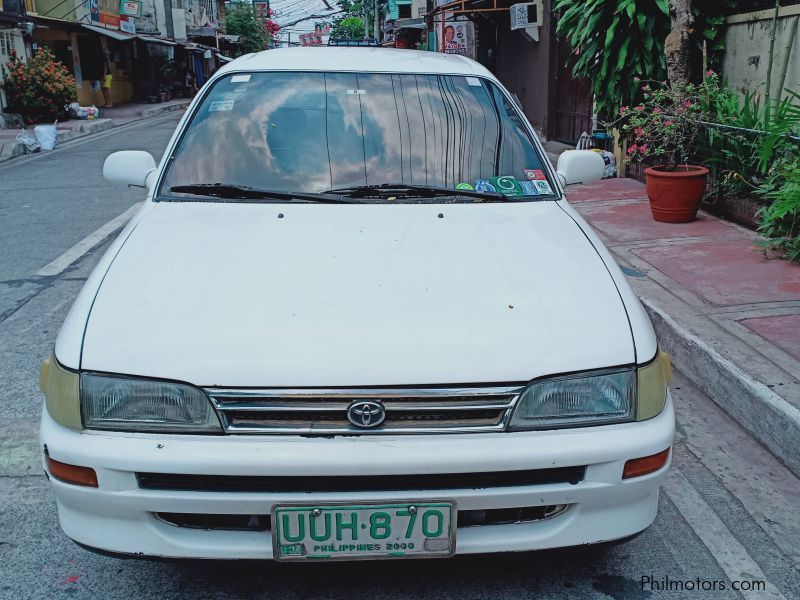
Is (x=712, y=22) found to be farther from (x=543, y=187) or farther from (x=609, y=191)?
(x=543, y=187)

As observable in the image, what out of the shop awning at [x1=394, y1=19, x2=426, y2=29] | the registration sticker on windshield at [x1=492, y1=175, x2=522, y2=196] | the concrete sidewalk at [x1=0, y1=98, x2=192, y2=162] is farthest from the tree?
the shop awning at [x1=394, y1=19, x2=426, y2=29]

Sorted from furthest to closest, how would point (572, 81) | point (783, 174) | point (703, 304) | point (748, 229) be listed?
point (572, 81) < point (748, 229) < point (783, 174) < point (703, 304)

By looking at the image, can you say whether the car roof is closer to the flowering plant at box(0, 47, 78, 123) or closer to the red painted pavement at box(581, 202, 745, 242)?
the red painted pavement at box(581, 202, 745, 242)

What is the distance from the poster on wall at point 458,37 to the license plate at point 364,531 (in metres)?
17.6

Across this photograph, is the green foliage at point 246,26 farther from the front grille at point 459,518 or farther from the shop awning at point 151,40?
the front grille at point 459,518

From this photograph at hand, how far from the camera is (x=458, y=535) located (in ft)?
6.87


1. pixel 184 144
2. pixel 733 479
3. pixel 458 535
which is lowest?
pixel 733 479

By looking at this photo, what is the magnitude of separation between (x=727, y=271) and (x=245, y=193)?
12.8 feet

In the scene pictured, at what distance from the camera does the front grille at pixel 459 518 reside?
2.09 m

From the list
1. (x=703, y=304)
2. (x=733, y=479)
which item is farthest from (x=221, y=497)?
(x=703, y=304)

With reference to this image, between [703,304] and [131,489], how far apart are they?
3.87 meters

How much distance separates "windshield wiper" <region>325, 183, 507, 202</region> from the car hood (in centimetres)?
20

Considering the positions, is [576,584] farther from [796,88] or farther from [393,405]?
[796,88]

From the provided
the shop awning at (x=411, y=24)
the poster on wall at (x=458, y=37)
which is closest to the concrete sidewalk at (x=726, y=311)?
the poster on wall at (x=458, y=37)
